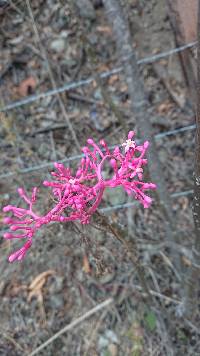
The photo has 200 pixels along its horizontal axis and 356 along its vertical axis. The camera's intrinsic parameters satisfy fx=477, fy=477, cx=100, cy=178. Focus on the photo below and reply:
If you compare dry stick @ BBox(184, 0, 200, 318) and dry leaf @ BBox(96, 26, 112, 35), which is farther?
dry leaf @ BBox(96, 26, 112, 35)

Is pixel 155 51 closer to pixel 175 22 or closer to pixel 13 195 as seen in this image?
pixel 175 22

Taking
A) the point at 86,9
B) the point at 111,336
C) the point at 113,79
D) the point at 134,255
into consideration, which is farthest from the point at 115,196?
the point at 86,9

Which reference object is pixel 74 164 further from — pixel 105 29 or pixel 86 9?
pixel 86 9

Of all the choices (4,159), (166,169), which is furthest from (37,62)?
(166,169)

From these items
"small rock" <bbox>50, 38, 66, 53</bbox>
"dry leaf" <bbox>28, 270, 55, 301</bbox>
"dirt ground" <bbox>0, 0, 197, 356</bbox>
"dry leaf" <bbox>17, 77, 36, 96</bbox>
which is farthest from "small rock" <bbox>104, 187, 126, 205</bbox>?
"small rock" <bbox>50, 38, 66, 53</bbox>

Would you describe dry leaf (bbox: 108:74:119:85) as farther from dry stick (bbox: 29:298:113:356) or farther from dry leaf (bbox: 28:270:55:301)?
dry stick (bbox: 29:298:113:356)

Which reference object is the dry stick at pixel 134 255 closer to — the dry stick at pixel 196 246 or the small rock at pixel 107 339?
the dry stick at pixel 196 246
